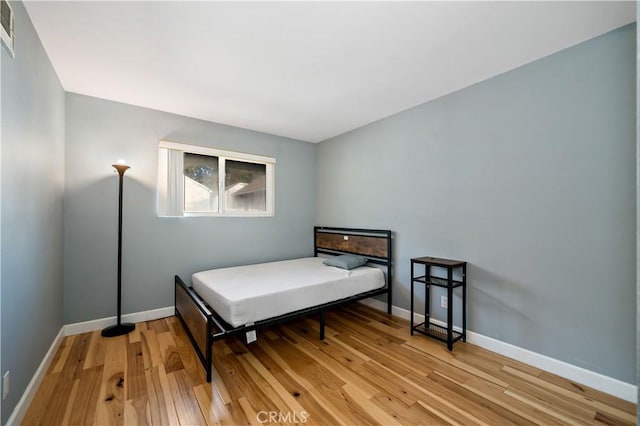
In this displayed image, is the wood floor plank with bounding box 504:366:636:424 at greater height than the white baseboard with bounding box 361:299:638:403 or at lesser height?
lesser

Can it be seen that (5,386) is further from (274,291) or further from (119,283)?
(274,291)

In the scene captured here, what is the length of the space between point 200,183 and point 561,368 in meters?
4.08

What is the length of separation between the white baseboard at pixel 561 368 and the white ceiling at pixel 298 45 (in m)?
2.41

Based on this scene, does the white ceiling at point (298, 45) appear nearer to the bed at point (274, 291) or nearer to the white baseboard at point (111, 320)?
the bed at point (274, 291)

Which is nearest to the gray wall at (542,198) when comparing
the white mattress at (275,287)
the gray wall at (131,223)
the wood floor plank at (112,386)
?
the white mattress at (275,287)

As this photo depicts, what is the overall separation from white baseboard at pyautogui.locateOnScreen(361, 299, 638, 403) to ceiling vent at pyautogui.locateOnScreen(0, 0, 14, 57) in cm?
386

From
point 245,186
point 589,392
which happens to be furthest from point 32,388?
point 589,392

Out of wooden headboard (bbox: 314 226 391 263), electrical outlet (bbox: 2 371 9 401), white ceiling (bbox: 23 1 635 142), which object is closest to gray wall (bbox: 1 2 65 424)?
electrical outlet (bbox: 2 371 9 401)

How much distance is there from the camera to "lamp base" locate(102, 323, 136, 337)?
2.74 meters

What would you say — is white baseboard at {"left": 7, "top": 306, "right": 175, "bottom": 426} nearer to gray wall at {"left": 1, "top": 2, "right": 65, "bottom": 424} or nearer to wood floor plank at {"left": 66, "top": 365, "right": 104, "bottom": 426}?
gray wall at {"left": 1, "top": 2, "right": 65, "bottom": 424}

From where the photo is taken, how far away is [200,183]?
3.57m

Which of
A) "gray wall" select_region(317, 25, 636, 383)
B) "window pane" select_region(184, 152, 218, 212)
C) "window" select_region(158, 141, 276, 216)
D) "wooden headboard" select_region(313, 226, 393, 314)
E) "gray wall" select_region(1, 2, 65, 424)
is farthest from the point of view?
"window pane" select_region(184, 152, 218, 212)

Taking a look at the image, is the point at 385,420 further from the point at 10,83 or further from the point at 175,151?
the point at 175,151

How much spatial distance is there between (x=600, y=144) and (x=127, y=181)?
4320 mm
